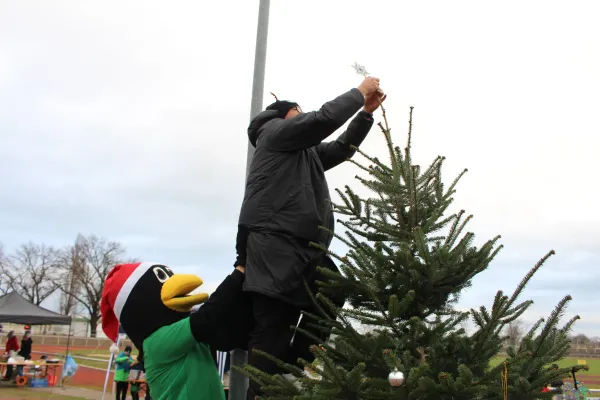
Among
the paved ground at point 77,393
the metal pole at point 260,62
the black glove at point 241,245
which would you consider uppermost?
the metal pole at point 260,62

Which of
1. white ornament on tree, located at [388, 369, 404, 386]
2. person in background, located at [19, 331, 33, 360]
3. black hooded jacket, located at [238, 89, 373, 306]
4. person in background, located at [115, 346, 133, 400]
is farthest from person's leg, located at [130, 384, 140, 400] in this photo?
white ornament on tree, located at [388, 369, 404, 386]

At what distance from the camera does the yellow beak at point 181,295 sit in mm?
2986

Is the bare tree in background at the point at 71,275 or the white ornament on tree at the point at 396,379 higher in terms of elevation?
the bare tree in background at the point at 71,275

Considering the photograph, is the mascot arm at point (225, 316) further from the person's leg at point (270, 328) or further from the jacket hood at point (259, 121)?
the jacket hood at point (259, 121)

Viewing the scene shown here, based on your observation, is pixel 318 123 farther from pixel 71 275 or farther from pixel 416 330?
pixel 71 275

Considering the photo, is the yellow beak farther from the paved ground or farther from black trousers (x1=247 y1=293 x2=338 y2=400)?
the paved ground

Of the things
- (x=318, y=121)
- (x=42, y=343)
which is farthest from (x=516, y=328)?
(x=42, y=343)

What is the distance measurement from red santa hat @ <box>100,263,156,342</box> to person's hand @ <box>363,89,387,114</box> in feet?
5.32

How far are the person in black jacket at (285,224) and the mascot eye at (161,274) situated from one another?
587 millimetres

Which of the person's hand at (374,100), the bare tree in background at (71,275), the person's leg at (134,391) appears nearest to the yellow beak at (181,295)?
the person's hand at (374,100)

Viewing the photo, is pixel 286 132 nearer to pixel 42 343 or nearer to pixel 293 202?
pixel 293 202

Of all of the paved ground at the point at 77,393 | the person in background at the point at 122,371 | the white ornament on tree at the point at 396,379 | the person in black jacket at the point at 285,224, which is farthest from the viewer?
the paved ground at the point at 77,393

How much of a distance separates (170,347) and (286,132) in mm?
1305

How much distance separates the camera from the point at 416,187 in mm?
2475
